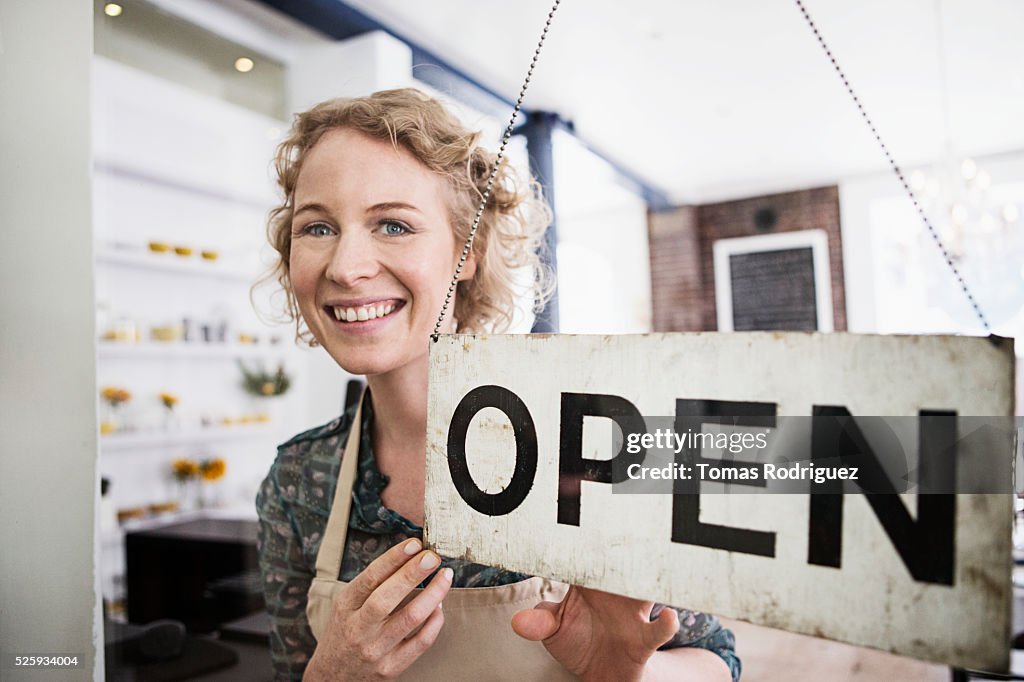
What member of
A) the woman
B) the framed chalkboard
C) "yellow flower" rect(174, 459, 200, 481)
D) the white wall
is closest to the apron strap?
the woman

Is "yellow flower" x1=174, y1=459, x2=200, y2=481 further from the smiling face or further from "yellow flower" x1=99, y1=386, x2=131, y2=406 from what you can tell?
the smiling face

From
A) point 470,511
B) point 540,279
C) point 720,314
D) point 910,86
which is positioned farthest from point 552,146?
point 470,511

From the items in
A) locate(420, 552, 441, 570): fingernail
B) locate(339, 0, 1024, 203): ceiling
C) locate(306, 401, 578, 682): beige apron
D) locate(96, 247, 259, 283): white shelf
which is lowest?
locate(306, 401, 578, 682): beige apron

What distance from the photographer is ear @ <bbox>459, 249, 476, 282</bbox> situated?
0.93 metres

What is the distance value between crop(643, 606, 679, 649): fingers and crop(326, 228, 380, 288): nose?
0.54 meters

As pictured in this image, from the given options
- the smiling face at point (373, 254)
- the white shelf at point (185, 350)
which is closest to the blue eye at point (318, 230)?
the smiling face at point (373, 254)

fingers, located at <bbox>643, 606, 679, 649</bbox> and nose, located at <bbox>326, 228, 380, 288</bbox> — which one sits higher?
nose, located at <bbox>326, 228, 380, 288</bbox>

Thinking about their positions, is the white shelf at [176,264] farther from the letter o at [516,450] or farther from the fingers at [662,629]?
the fingers at [662,629]

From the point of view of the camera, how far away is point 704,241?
44.9 inches

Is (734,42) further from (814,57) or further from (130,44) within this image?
(130,44)

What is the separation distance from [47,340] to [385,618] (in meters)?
0.71

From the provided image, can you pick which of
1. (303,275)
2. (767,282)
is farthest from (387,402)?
(767,282)

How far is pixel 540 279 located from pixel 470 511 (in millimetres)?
485

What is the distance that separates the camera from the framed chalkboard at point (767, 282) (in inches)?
41.5
